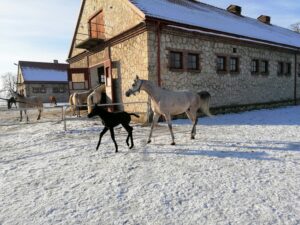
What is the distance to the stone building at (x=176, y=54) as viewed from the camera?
35.7 feet

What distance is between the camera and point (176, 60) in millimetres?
11703

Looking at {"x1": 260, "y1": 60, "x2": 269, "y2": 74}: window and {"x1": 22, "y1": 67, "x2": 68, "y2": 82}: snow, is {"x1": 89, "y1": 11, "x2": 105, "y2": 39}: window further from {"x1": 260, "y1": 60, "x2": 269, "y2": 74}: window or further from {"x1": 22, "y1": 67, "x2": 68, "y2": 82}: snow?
{"x1": 22, "y1": 67, "x2": 68, "y2": 82}: snow

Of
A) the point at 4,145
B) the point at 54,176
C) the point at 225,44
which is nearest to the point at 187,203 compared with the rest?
the point at 54,176

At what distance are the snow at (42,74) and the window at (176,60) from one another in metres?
31.4

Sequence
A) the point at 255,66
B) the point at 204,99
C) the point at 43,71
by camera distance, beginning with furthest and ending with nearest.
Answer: the point at 43,71
the point at 255,66
the point at 204,99

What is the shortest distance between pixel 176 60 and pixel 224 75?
3.38m

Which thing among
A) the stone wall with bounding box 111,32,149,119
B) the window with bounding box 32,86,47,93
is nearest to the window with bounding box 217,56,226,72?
the stone wall with bounding box 111,32,149,119

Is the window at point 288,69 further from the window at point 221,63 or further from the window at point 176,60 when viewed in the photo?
the window at point 176,60

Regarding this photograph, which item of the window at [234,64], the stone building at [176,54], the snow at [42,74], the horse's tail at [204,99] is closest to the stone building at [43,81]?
the snow at [42,74]

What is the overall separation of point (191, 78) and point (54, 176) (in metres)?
8.91

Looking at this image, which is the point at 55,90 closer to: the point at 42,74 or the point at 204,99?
the point at 42,74

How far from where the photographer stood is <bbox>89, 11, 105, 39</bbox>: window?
559 inches

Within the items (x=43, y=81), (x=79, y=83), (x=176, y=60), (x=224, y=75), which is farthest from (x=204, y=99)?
(x=43, y=81)

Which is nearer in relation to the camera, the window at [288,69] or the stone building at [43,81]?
the window at [288,69]
